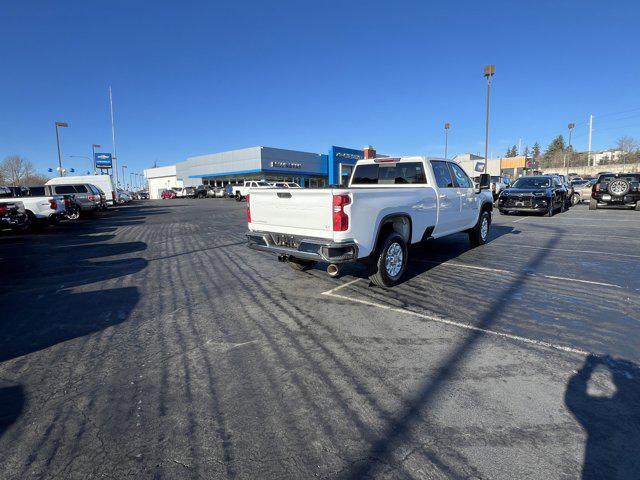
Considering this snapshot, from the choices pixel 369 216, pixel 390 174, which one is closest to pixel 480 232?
pixel 390 174

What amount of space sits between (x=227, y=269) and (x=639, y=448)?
6.33m

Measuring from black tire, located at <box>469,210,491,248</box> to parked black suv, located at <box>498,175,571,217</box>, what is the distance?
7733 mm

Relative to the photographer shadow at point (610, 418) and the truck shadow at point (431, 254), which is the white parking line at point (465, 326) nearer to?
the photographer shadow at point (610, 418)

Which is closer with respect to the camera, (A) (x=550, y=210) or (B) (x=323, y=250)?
(B) (x=323, y=250)

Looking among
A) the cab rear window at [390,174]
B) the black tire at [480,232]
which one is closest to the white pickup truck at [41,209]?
the cab rear window at [390,174]

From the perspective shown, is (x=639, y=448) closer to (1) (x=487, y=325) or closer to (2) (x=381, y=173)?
(1) (x=487, y=325)

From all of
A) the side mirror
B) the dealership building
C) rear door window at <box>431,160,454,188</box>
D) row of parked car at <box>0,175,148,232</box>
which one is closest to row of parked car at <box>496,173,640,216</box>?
the side mirror

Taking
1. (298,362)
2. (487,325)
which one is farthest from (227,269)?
(487,325)

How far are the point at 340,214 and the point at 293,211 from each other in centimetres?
90

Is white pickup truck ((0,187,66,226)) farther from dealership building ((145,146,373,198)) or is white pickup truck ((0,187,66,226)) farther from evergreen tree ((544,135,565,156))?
evergreen tree ((544,135,565,156))

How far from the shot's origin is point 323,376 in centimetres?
325

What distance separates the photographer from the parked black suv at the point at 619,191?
17.8 m

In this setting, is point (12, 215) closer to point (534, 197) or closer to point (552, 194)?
point (534, 197)

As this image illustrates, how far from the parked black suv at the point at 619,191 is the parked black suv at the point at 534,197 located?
104 inches
